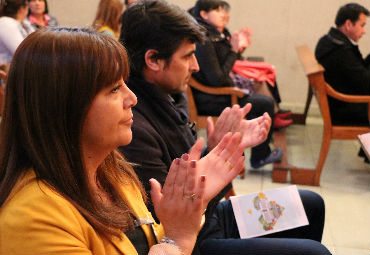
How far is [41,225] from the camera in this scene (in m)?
0.95

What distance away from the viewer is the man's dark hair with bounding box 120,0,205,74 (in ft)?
5.98

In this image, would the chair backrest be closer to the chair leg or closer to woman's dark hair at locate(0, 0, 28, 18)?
the chair leg

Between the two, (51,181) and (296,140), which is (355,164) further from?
(51,181)

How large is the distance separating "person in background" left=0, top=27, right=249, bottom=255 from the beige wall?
14.1 feet

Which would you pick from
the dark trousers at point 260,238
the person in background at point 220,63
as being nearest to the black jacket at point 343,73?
the person in background at point 220,63

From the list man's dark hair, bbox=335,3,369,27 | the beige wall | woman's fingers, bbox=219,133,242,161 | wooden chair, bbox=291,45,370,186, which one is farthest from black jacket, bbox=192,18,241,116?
woman's fingers, bbox=219,133,242,161

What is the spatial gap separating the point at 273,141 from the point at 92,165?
3.34 m

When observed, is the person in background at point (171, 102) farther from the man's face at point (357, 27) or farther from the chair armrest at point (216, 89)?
the man's face at point (357, 27)

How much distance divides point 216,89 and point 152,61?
1.77 metres

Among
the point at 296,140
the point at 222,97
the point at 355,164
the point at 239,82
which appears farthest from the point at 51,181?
the point at 296,140

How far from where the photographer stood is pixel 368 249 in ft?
8.80

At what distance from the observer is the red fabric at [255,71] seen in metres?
4.11

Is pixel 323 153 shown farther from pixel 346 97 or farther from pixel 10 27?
pixel 10 27

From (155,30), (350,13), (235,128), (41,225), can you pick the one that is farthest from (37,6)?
(41,225)
